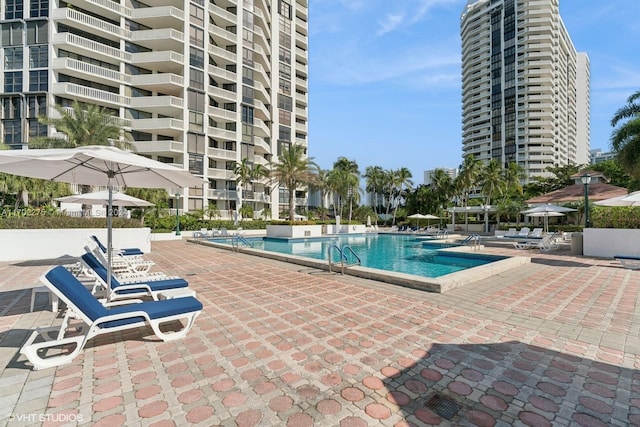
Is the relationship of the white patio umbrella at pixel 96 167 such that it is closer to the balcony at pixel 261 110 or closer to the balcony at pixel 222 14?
the balcony at pixel 261 110

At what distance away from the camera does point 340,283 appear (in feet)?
23.6

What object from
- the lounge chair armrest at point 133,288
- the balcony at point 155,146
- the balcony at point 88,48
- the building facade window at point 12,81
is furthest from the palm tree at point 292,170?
the building facade window at point 12,81

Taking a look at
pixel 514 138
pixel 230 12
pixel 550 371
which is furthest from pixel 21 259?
pixel 514 138

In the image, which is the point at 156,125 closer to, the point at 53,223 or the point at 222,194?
the point at 222,194

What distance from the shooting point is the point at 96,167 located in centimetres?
506

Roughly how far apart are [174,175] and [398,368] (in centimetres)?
456

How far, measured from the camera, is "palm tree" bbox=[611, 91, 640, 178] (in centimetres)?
1421

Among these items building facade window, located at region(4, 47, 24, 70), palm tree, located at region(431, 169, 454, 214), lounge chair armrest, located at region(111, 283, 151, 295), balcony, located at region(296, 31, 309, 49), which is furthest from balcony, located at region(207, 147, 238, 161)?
lounge chair armrest, located at region(111, 283, 151, 295)

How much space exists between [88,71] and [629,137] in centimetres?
4149

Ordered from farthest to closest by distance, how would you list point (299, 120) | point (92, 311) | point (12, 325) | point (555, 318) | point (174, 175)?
1. point (299, 120)
2. point (174, 175)
3. point (555, 318)
4. point (12, 325)
5. point (92, 311)

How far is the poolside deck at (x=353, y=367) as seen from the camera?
2.47 m

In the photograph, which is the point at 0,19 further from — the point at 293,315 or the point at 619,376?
the point at 619,376

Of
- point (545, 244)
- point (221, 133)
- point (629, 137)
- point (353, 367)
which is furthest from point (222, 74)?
point (353, 367)

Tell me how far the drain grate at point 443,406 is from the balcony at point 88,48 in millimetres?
39725
